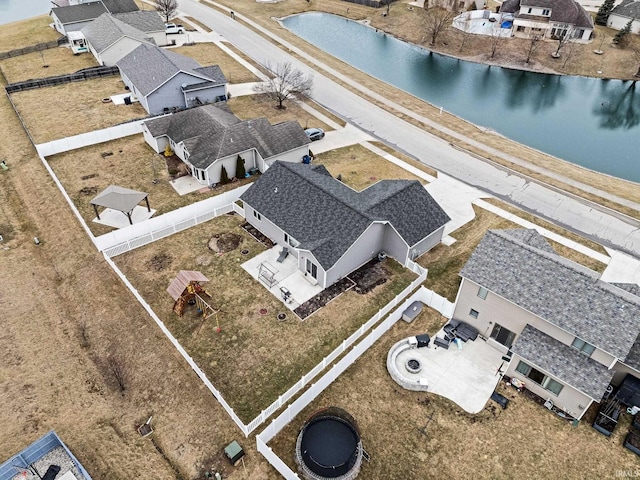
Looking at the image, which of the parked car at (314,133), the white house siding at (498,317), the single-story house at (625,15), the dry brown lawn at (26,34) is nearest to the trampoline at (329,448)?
the white house siding at (498,317)

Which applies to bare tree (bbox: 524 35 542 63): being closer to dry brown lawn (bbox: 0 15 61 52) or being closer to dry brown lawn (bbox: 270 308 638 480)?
dry brown lawn (bbox: 270 308 638 480)

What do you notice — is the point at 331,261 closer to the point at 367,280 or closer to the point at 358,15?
the point at 367,280

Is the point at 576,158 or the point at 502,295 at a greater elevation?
the point at 502,295

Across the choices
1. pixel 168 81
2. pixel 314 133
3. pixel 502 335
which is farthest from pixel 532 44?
pixel 502 335

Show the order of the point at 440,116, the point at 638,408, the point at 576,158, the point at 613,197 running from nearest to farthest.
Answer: the point at 638,408, the point at 613,197, the point at 576,158, the point at 440,116

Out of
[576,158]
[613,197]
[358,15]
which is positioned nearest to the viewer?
[613,197]

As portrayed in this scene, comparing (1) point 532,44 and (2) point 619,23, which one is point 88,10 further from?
(2) point 619,23

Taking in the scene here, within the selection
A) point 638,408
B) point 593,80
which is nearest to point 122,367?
point 638,408
